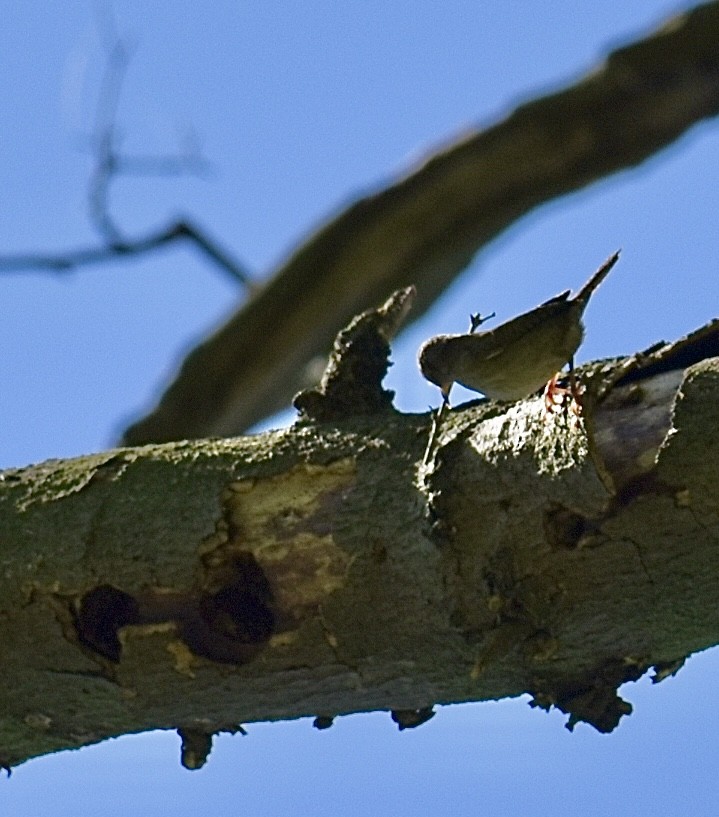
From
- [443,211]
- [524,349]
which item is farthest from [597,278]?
[443,211]

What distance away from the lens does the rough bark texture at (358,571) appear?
6.30 feet

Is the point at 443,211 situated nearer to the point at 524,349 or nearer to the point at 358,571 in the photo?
the point at 524,349

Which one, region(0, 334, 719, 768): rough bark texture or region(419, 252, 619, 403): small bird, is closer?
region(0, 334, 719, 768): rough bark texture

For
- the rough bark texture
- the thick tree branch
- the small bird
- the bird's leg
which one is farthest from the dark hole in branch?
the thick tree branch

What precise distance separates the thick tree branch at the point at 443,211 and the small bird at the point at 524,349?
2081 mm

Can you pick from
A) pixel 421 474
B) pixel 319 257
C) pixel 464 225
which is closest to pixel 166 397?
pixel 319 257

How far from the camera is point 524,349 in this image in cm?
210

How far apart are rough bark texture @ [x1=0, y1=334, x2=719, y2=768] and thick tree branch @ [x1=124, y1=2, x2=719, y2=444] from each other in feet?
6.67

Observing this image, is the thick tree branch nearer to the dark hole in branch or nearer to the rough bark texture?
the rough bark texture

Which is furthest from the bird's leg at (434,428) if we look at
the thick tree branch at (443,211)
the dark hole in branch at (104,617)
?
the thick tree branch at (443,211)

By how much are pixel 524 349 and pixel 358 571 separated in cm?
47

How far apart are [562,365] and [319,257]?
7.62 ft

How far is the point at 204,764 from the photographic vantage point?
234 centimetres

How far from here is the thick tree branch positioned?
13.4 feet
